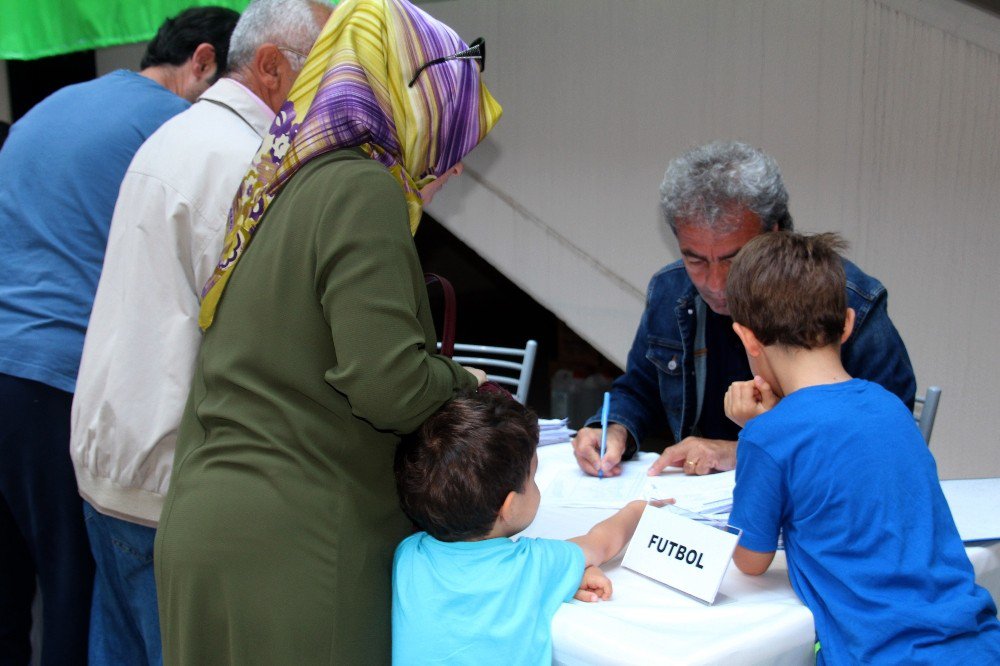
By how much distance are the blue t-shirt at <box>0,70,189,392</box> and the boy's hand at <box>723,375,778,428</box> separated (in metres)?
1.34

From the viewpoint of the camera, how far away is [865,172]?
11.9 ft

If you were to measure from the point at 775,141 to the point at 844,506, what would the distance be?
290 cm

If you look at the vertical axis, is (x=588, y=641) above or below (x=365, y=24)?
below

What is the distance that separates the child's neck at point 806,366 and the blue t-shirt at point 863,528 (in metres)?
0.04

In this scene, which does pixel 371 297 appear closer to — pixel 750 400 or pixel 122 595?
pixel 750 400

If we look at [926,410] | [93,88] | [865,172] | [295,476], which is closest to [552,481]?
[295,476]

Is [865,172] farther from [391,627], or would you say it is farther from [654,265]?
[391,627]

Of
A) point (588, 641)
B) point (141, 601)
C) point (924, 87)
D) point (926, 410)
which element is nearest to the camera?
point (588, 641)

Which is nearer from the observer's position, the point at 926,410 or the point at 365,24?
the point at 365,24

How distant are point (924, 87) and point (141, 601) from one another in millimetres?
3298

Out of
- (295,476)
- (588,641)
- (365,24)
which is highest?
(365,24)

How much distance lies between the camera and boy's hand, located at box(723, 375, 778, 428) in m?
1.44

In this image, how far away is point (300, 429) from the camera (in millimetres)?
1234

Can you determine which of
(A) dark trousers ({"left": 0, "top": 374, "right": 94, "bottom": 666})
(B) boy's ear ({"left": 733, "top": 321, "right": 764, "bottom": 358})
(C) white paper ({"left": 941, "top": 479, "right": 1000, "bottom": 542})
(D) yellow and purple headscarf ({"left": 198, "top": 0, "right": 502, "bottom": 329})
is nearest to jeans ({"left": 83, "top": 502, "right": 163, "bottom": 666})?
(A) dark trousers ({"left": 0, "top": 374, "right": 94, "bottom": 666})
